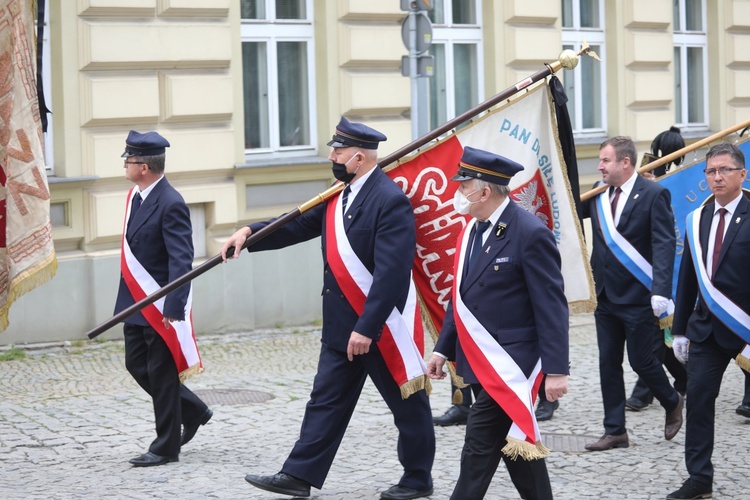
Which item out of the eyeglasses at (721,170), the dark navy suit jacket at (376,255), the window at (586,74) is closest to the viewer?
the dark navy suit jacket at (376,255)

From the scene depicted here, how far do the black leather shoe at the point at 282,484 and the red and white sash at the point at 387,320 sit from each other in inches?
25.3

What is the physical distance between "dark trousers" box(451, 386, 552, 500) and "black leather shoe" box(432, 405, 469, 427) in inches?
105

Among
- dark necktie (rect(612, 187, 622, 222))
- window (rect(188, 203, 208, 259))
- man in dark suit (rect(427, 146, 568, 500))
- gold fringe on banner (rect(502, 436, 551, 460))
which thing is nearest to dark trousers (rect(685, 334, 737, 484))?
man in dark suit (rect(427, 146, 568, 500))

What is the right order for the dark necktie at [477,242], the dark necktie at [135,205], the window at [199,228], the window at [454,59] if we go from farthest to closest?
the window at [454,59]
the window at [199,228]
the dark necktie at [135,205]
the dark necktie at [477,242]

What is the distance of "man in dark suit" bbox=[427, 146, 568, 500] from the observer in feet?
17.5

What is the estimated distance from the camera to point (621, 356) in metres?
7.67

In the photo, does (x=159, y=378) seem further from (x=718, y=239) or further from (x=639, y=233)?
(x=718, y=239)

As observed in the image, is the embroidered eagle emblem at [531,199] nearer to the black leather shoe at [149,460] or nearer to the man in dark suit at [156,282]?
the man in dark suit at [156,282]

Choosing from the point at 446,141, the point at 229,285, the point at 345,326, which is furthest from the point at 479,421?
the point at 229,285

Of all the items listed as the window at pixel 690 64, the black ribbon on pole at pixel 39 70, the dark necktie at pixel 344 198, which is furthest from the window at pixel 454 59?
the black ribbon on pole at pixel 39 70

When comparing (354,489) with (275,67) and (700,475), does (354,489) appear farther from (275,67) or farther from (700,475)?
(275,67)

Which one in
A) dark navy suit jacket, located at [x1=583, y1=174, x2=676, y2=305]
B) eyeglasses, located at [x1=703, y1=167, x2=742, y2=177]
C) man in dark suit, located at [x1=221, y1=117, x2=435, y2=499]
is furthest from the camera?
dark navy suit jacket, located at [x1=583, y1=174, x2=676, y2=305]

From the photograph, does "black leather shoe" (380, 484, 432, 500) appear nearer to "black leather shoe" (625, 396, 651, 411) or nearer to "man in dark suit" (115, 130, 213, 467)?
"man in dark suit" (115, 130, 213, 467)

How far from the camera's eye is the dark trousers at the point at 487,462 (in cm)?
532
